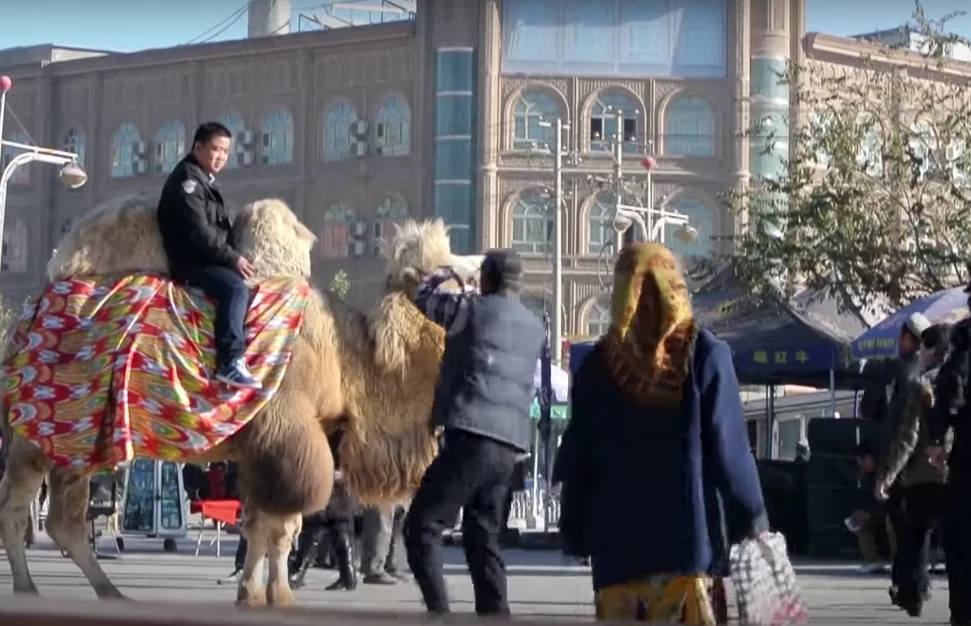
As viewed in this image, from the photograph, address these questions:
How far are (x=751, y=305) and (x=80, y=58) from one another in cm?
6073

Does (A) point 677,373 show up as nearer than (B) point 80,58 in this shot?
Yes

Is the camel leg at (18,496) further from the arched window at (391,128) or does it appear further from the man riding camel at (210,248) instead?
the arched window at (391,128)

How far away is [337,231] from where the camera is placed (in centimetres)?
7662

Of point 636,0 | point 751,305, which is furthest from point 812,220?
point 636,0

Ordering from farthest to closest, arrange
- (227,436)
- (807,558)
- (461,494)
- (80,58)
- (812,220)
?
(80,58) < (812,220) < (807,558) < (227,436) < (461,494)

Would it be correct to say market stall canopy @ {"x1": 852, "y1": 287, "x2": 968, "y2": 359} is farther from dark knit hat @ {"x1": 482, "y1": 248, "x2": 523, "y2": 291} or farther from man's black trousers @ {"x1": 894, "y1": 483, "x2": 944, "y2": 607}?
dark knit hat @ {"x1": 482, "y1": 248, "x2": 523, "y2": 291}

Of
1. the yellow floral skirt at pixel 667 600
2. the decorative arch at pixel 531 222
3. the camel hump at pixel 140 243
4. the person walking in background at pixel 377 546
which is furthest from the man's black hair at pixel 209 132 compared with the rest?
the decorative arch at pixel 531 222

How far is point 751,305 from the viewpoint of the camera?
83.9 feet

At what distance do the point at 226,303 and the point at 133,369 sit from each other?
61cm

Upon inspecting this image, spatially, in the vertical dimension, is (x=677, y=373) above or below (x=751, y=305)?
below

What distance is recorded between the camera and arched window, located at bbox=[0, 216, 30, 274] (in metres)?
81.1

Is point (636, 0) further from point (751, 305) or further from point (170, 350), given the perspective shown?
point (170, 350)

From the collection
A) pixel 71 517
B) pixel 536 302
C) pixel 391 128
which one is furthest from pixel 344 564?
pixel 391 128

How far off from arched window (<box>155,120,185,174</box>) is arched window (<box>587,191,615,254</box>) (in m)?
17.4
